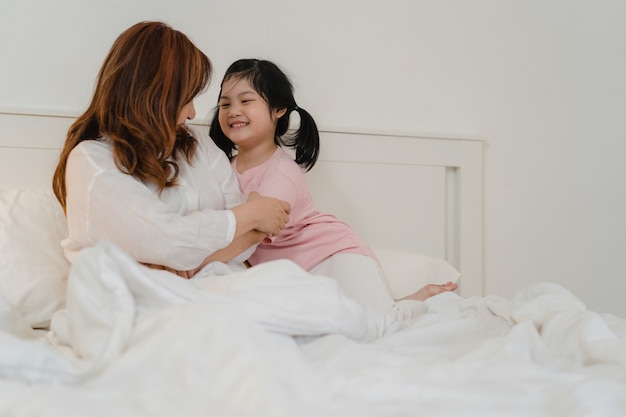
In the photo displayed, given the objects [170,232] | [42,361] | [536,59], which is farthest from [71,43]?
[536,59]

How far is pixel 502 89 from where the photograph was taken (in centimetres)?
229

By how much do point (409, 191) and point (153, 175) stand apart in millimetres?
1000

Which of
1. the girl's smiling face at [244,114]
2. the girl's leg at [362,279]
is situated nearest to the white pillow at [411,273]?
the girl's leg at [362,279]

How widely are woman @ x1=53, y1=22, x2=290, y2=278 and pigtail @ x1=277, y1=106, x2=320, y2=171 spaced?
37 centimetres

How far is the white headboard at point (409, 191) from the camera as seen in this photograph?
2025 millimetres

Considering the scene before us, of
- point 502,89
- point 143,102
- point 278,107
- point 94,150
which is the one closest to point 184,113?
point 143,102

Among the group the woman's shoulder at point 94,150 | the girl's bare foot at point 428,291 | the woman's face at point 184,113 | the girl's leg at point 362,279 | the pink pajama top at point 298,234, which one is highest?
the woman's face at point 184,113

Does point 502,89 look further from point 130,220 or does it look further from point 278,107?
point 130,220

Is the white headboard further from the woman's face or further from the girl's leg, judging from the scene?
the woman's face

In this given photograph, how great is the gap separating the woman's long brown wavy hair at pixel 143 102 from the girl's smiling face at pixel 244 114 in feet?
0.95

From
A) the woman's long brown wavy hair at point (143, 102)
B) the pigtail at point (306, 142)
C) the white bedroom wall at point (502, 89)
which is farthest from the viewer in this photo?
the white bedroom wall at point (502, 89)

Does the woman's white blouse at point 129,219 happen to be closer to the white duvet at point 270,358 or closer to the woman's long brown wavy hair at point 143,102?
the woman's long brown wavy hair at point 143,102

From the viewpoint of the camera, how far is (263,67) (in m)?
1.74

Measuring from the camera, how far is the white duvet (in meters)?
0.75
